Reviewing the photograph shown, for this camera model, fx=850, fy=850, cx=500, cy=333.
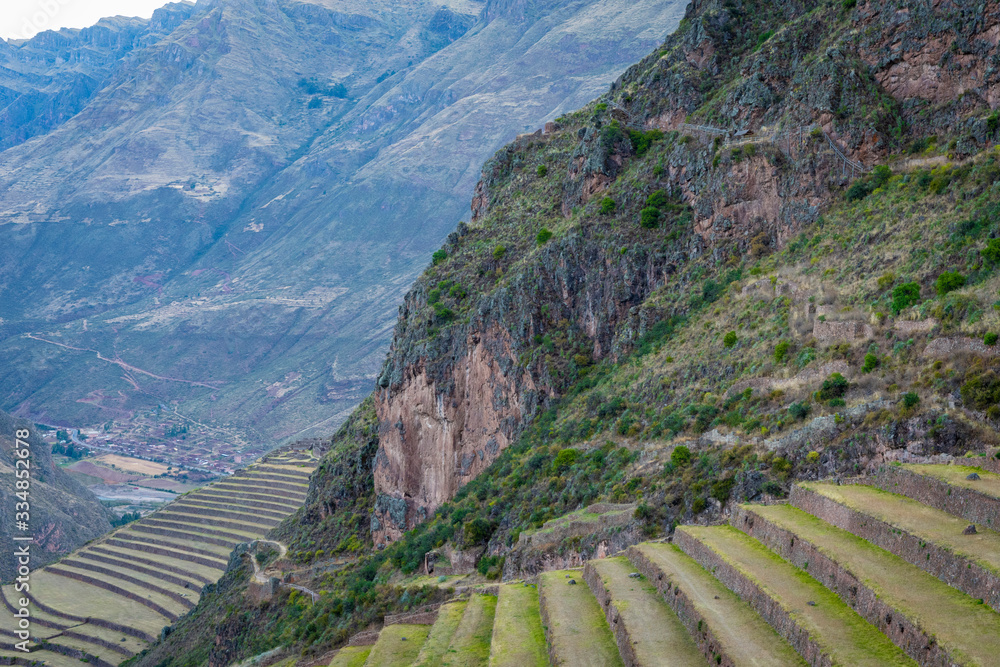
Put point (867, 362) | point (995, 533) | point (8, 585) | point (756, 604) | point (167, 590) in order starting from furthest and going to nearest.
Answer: point (8, 585) → point (167, 590) → point (867, 362) → point (756, 604) → point (995, 533)

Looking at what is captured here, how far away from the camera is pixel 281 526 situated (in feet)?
217

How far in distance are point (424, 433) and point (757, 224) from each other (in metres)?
23.6

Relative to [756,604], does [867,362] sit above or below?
above

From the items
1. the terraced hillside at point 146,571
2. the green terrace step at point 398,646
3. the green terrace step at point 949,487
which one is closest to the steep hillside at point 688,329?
the green terrace step at point 398,646

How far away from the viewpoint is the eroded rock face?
164 ft

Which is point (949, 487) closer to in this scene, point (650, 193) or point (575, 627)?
point (575, 627)

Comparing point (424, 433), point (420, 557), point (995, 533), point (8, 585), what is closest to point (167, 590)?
point (8, 585)

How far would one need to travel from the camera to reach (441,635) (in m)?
25.7

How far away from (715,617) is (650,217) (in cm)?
3206

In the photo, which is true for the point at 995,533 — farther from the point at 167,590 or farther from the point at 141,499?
the point at 141,499

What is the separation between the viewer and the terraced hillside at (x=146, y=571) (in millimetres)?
65438

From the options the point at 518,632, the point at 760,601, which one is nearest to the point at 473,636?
the point at 518,632

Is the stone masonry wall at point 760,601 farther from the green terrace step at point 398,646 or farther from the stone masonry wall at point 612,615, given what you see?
the green terrace step at point 398,646

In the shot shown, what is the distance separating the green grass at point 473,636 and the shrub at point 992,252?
19.3 metres
